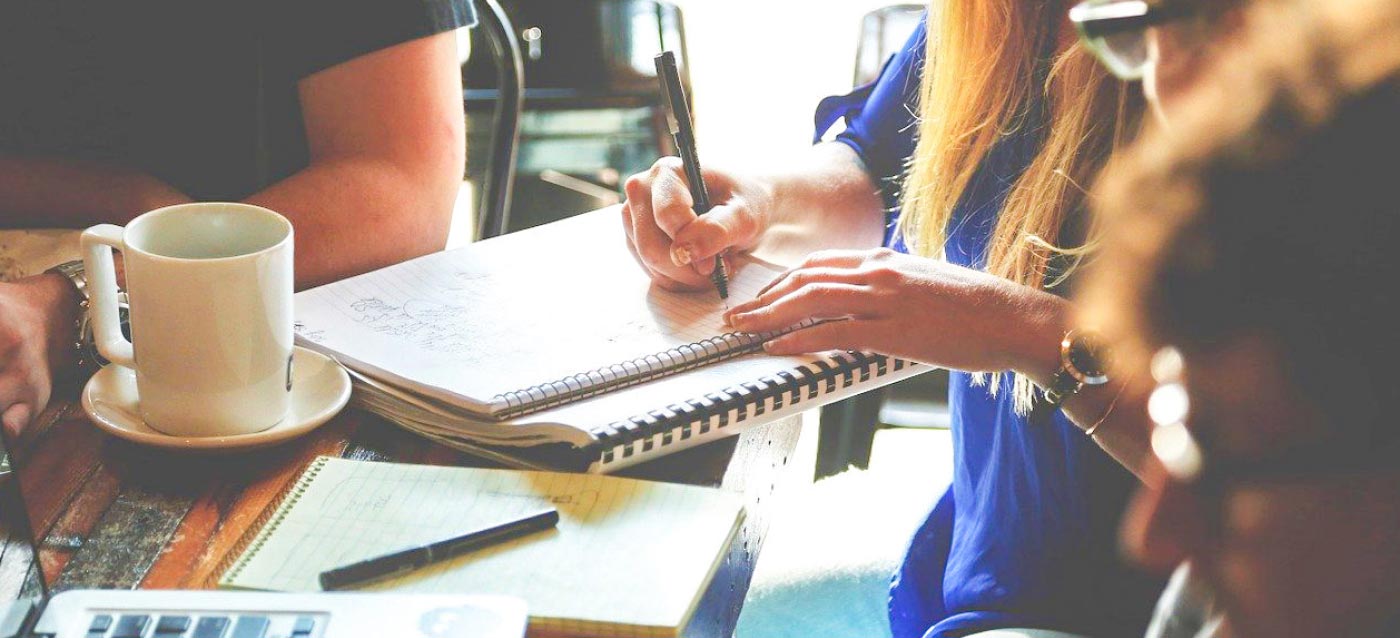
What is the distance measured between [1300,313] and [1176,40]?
154 mm

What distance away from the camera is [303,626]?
566 mm

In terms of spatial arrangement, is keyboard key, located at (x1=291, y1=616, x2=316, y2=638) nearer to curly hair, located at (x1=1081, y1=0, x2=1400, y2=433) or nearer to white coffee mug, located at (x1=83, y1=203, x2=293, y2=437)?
white coffee mug, located at (x1=83, y1=203, x2=293, y2=437)

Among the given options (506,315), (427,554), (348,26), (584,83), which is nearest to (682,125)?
(506,315)

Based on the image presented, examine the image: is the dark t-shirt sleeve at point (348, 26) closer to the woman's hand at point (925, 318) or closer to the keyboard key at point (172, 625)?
the woman's hand at point (925, 318)

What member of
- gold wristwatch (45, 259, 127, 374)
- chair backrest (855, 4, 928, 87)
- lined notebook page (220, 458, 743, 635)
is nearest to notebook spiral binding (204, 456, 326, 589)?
lined notebook page (220, 458, 743, 635)

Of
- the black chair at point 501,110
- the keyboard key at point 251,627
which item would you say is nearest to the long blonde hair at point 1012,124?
the black chair at point 501,110

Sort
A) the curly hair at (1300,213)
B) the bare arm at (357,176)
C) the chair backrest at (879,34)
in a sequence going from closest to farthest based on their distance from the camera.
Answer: the curly hair at (1300,213), the bare arm at (357,176), the chair backrest at (879,34)

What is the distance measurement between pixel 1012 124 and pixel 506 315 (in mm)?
495

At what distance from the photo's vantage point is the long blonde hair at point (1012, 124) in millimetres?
963

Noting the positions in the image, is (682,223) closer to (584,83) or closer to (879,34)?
(879,34)

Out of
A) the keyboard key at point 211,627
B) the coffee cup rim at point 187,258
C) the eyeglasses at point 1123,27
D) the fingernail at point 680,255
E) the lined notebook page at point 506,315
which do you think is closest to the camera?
the eyeglasses at point 1123,27

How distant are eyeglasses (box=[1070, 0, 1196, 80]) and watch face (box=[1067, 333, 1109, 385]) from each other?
1.13 ft

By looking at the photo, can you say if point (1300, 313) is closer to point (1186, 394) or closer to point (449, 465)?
point (1186, 394)

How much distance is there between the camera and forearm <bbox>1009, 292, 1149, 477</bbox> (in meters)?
0.82
